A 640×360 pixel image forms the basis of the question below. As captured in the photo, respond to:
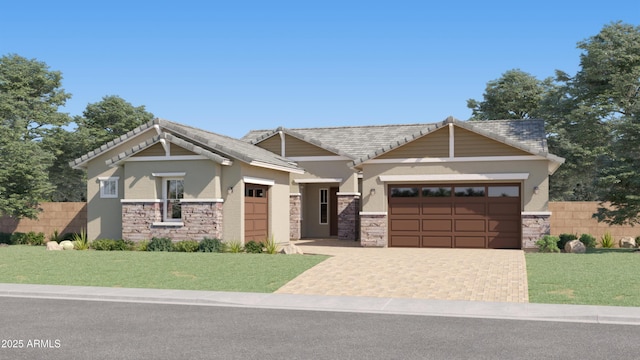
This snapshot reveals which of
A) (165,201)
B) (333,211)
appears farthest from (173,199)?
(333,211)

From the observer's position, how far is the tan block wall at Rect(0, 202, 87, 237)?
31.1 meters

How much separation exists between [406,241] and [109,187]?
12.6 metres

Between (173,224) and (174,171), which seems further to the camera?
(174,171)

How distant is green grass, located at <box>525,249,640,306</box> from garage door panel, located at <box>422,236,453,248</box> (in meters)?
4.78

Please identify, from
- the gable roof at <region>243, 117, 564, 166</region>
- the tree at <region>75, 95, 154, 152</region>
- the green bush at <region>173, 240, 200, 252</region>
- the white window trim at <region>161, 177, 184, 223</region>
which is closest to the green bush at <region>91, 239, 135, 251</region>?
the white window trim at <region>161, 177, 184, 223</region>

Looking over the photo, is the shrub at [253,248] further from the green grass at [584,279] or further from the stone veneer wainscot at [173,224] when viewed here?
the green grass at [584,279]

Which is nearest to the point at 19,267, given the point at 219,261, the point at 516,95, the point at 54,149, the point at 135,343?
the point at 219,261

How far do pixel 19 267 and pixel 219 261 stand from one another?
19.0 ft

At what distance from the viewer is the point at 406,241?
87.9 feet

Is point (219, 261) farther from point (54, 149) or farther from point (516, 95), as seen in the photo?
point (516, 95)

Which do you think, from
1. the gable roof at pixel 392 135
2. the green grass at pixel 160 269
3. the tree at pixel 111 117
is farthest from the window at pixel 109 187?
the tree at pixel 111 117

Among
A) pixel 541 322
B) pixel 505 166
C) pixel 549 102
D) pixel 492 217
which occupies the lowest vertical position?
pixel 541 322

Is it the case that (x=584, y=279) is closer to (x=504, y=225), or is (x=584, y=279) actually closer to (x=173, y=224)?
(x=504, y=225)

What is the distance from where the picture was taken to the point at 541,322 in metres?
11.6
